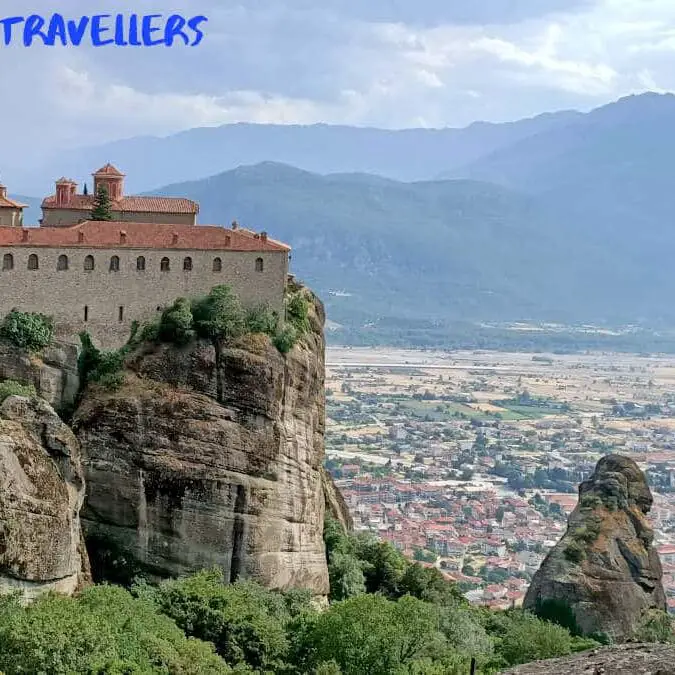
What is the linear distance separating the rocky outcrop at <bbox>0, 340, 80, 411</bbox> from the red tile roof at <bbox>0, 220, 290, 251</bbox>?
4197 mm

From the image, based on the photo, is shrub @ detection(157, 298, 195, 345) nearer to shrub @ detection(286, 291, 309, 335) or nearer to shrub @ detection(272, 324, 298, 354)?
shrub @ detection(272, 324, 298, 354)

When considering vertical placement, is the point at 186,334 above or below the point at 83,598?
above

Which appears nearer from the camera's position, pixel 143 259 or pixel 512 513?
pixel 143 259

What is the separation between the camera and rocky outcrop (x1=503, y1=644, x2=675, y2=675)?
869 inches

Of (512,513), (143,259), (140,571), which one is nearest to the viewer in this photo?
(140,571)

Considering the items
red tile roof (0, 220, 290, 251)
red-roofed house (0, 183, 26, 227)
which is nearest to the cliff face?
red tile roof (0, 220, 290, 251)

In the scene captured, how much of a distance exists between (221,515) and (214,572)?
87.3 inches

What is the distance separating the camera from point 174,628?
45500 millimetres

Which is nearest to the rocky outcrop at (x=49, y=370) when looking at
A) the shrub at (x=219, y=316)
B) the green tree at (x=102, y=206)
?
the shrub at (x=219, y=316)

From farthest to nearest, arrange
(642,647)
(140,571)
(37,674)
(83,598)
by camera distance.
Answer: (140,571)
(83,598)
(37,674)
(642,647)

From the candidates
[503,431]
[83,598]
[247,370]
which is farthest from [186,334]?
[503,431]

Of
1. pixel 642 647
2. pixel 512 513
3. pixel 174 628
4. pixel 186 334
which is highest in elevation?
pixel 186 334

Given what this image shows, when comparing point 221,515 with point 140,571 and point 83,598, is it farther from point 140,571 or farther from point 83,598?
point 83,598

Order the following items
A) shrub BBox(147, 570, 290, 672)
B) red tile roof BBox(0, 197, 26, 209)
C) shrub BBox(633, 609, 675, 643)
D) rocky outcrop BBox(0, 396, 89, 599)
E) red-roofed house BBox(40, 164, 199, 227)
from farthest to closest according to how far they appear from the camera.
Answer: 1. red-roofed house BBox(40, 164, 199, 227)
2. shrub BBox(633, 609, 675, 643)
3. red tile roof BBox(0, 197, 26, 209)
4. shrub BBox(147, 570, 290, 672)
5. rocky outcrop BBox(0, 396, 89, 599)
